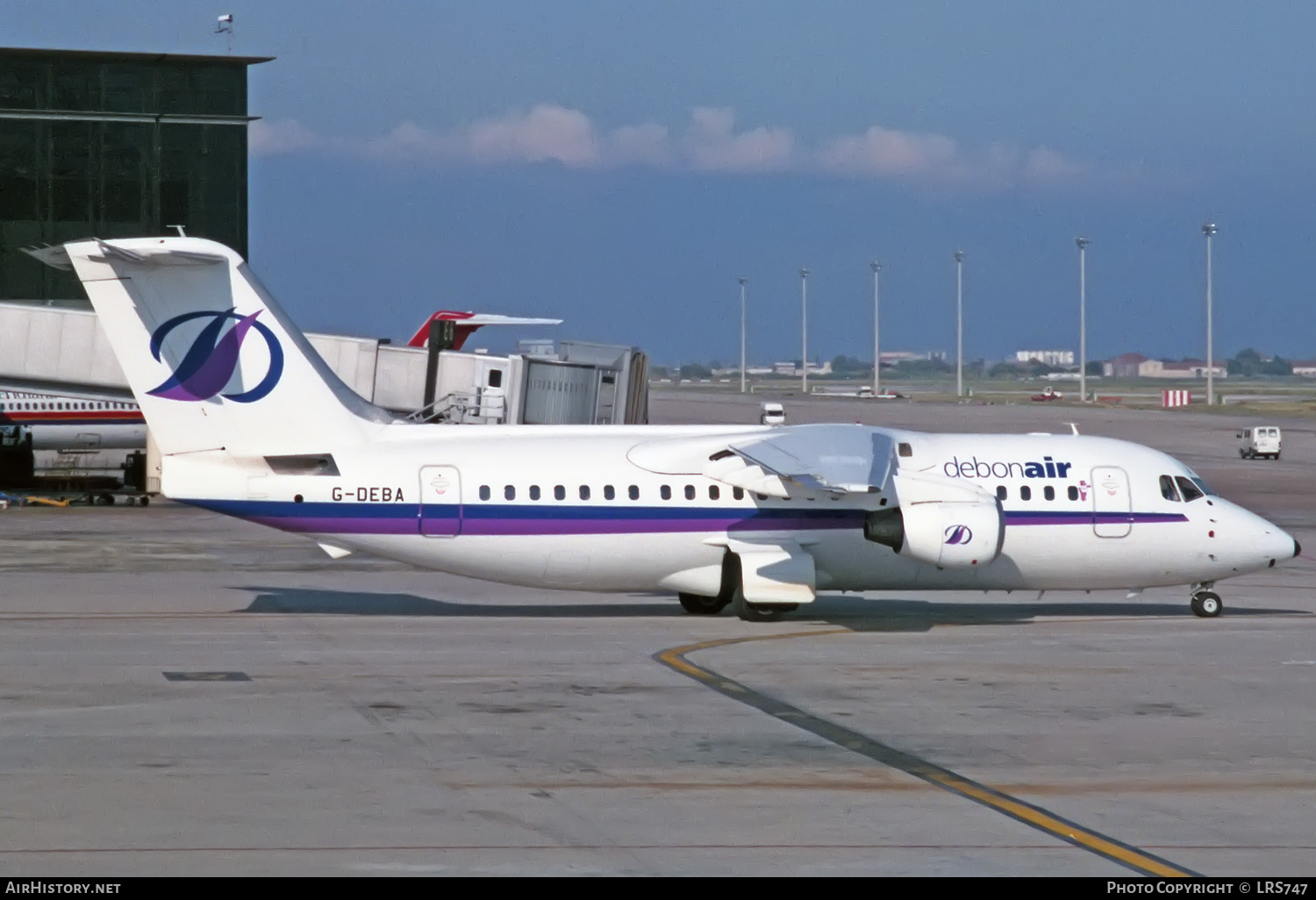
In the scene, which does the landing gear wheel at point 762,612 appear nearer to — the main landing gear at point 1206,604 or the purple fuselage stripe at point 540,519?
the purple fuselage stripe at point 540,519

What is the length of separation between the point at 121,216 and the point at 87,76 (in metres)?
5.07

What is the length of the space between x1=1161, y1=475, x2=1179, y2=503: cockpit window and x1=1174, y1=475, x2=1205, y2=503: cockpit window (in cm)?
14

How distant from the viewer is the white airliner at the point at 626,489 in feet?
84.9

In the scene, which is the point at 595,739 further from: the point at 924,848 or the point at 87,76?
the point at 87,76

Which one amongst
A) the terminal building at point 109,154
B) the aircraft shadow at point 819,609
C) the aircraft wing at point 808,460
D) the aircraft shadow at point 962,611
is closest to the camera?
the aircraft wing at point 808,460

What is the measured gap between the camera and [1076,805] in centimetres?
1438

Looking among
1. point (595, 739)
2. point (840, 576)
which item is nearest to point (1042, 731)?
point (595, 739)

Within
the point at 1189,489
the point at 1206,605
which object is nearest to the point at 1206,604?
the point at 1206,605

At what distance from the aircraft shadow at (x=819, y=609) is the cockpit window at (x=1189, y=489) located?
→ 2.17 meters

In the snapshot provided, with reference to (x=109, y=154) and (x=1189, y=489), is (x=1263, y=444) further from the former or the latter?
(x=1189, y=489)

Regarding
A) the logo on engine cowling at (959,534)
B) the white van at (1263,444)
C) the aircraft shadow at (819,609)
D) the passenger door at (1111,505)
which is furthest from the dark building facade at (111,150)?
the white van at (1263,444)

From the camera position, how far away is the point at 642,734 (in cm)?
1762

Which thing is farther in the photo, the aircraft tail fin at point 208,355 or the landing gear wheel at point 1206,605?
the landing gear wheel at point 1206,605

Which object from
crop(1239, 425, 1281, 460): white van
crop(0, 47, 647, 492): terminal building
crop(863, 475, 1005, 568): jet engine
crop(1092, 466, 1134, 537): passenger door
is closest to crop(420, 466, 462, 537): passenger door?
crop(863, 475, 1005, 568): jet engine
